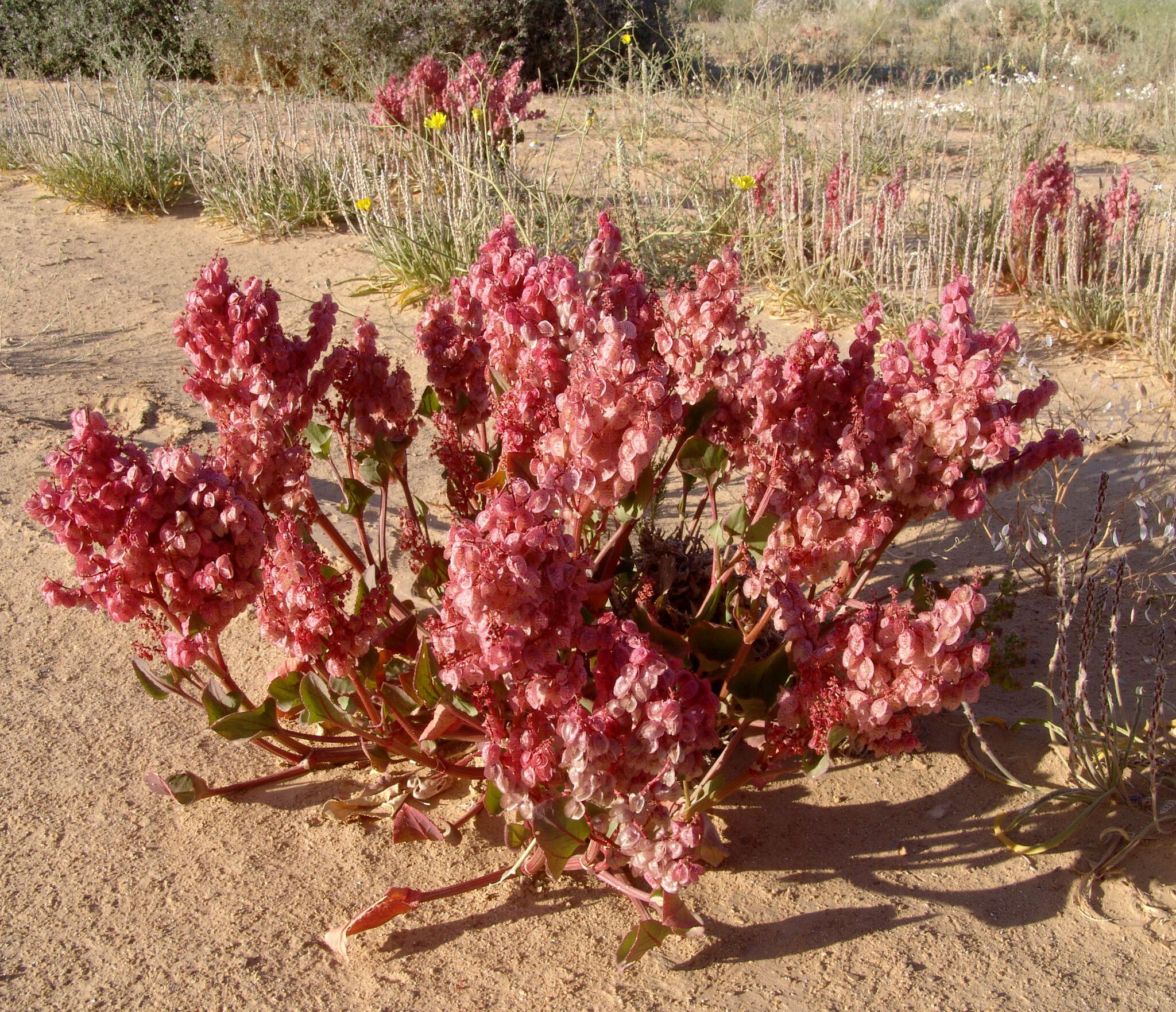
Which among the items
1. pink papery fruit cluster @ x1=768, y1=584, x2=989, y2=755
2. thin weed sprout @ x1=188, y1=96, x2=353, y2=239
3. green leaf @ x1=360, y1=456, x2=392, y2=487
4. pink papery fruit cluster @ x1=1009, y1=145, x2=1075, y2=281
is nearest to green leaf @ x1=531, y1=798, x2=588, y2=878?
pink papery fruit cluster @ x1=768, y1=584, x2=989, y2=755

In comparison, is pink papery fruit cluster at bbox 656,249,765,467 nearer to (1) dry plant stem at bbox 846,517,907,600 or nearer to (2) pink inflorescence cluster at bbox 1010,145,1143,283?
(1) dry plant stem at bbox 846,517,907,600

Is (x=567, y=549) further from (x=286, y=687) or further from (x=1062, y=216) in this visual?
(x=1062, y=216)

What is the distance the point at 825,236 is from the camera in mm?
6277

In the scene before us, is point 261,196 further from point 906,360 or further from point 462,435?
point 906,360

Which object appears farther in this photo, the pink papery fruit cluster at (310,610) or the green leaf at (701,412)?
the green leaf at (701,412)

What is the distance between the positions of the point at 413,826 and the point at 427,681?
0.33 metres

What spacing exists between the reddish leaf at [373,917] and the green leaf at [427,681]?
38cm

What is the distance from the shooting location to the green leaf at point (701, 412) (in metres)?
2.23

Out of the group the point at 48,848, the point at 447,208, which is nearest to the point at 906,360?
the point at 48,848

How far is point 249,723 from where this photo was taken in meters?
2.04

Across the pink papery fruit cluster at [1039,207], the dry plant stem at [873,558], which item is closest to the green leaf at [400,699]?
the dry plant stem at [873,558]

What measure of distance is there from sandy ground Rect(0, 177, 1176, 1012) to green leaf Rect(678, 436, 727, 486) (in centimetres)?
83

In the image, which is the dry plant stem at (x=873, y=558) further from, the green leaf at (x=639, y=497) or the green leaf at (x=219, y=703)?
the green leaf at (x=219, y=703)

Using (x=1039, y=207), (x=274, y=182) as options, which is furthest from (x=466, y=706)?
(x=274, y=182)
